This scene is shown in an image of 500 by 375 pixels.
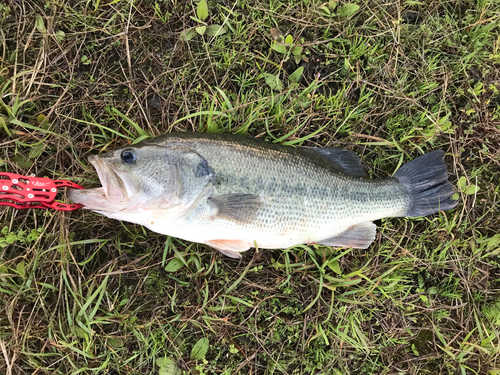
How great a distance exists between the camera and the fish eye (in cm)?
239

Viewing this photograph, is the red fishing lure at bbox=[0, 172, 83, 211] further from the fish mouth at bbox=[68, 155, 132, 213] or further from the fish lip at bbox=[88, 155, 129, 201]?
the fish lip at bbox=[88, 155, 129, 201]

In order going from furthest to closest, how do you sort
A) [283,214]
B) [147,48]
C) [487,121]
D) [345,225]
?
[487,121]
[147,48]
[345,225]
[283,214]

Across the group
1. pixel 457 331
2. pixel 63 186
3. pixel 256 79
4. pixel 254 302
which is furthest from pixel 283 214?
pixel 457 331

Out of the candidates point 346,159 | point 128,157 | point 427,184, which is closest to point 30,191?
point 128,157

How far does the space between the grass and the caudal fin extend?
0.59ft

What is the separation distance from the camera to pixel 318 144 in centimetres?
320

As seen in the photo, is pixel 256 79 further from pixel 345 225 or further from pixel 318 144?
pixel 345 225

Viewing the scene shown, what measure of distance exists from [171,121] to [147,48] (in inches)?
29.6

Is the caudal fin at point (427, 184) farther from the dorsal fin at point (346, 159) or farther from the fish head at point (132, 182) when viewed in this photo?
the fish head at point (132, 182)

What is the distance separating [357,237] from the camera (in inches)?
114

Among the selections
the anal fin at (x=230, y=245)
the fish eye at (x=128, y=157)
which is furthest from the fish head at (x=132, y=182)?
the anal fin at (x=230, y=245)

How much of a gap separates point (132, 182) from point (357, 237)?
2.03m

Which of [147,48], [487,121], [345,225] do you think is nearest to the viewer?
[345,225]

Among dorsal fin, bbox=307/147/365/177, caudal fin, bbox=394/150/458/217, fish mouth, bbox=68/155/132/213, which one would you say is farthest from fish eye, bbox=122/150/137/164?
caudal fin, bbox=394/150/458/217
